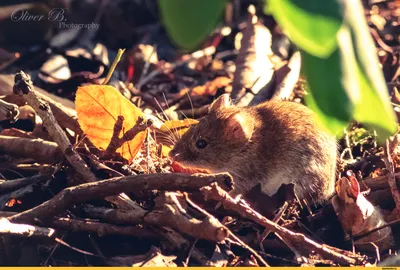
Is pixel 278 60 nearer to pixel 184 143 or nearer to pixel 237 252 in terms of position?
pixel 184 143

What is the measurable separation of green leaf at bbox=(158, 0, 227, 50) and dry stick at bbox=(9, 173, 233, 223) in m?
2.28

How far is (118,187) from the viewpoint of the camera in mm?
3295

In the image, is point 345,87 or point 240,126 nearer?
point 345,87

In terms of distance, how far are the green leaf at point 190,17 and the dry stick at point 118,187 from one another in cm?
228

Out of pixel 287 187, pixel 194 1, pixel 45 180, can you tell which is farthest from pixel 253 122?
pixel 194 1

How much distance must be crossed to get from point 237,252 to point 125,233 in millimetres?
593

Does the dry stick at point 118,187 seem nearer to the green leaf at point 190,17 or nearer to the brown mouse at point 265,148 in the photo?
the brown mouse at point 265,148

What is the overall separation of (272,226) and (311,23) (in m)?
2.40

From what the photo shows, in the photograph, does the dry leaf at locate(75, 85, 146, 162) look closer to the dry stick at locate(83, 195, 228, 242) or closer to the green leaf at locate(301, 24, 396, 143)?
the dry stick at locate(83, 195, 228, 242)

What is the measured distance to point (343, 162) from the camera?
4477 millimetres

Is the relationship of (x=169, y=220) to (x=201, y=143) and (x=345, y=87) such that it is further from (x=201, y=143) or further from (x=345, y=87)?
(x=345, y=87)

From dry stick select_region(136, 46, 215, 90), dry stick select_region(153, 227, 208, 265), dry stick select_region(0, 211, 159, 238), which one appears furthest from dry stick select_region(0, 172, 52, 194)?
dry stick select_region(136, 46, 215, 90)

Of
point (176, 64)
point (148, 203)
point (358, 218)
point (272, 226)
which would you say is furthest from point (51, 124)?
point (176, 64)

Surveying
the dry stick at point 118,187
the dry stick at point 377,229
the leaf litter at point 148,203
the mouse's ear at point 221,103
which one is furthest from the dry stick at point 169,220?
the mouse's ear at point 221,103
